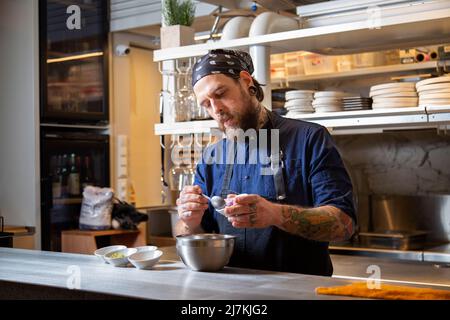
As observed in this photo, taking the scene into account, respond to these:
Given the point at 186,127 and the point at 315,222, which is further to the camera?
the point at 186,127

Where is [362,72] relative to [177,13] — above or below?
below

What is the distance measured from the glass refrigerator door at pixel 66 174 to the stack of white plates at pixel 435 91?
121 inches

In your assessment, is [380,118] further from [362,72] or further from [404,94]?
[362,72]

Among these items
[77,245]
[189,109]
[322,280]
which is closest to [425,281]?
[322,280]

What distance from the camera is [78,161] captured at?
5.58 meters

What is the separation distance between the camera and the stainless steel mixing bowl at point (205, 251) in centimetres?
211

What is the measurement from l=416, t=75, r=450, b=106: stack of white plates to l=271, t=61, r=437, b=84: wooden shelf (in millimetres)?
1650

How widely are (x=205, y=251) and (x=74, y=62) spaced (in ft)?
12.4

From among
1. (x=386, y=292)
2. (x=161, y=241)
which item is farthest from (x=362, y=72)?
(x=386, y=292)

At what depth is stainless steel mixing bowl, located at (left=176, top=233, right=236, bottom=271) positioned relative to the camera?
2.11 metres

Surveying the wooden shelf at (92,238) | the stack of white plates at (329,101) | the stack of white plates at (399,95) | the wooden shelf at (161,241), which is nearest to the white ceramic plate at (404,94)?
the stack of white plates at (399,95)

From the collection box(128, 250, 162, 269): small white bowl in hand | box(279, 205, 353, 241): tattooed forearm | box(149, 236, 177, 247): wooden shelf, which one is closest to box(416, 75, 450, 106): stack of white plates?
box(279, 205, 353, 241): tattooed forearm

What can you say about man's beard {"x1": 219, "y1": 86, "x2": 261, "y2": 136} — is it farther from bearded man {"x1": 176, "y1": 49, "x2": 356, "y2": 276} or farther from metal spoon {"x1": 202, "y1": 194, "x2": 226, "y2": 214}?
metal spoon {"x1": 202, "y1": 194, "x2": 226, "y2": 214}

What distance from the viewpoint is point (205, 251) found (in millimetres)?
2107
